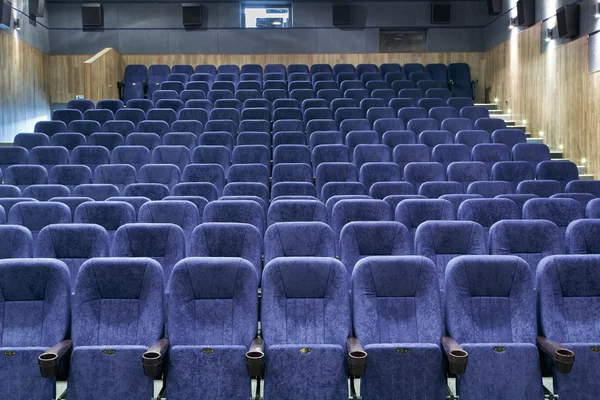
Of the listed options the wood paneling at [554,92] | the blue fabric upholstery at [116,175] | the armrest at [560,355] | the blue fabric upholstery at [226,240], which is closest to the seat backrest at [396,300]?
the armrest at [560,355]

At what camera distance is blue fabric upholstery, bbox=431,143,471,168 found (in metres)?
3.32

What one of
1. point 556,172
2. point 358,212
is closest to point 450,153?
point 556,172

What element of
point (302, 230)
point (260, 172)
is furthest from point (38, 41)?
point (302, 230)

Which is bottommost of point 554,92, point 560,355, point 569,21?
point 560,355

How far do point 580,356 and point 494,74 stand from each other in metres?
4.49

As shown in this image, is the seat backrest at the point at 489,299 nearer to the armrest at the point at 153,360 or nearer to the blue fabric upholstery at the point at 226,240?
the blue fabric upholstery at the point at 226,240

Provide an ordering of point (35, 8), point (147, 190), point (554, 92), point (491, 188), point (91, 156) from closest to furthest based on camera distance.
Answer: point (147, 190)
point (491, 188)
point (91, 156)
point (554, 92)
point (35, 8)

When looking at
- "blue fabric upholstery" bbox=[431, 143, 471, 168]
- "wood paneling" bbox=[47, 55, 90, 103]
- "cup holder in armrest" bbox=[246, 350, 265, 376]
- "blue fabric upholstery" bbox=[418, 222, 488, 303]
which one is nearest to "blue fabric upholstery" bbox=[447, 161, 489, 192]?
"blue fabric upholstery" bbox=[431, 143, 471, 168]

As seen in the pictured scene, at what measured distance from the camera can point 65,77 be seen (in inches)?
235

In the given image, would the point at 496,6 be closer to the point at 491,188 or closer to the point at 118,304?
the point at 491,188

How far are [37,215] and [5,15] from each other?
3018 mm

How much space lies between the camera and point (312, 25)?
6.10 m

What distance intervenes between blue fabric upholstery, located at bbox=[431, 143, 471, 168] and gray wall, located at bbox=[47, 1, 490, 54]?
2960 millimetres

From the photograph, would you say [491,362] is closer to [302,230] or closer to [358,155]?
[302,230]
